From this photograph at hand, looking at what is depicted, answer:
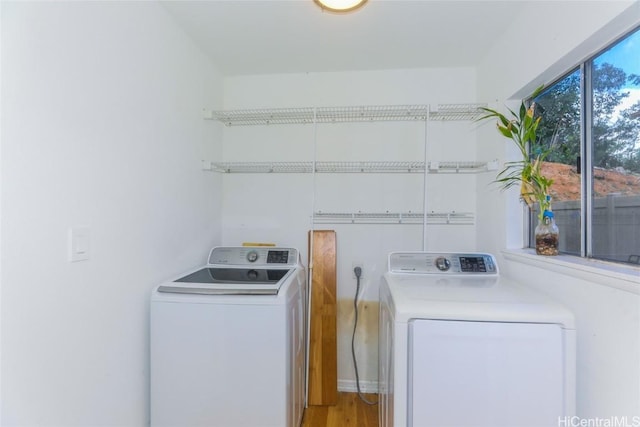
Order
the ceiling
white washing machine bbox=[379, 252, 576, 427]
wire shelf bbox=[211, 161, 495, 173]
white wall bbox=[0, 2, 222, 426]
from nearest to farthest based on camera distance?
white wall bbox=[0, 2, 222, 426] < white washing machine bbox=[379, 252, 576, 427] < the ceiling < wire shelf bbox=[211, 161, 495, 173]

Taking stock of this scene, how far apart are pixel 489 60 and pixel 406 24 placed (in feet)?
Result: 2.28

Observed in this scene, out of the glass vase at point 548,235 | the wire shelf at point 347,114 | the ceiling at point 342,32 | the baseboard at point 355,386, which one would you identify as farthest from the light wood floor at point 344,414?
the ceiling at point 342,32

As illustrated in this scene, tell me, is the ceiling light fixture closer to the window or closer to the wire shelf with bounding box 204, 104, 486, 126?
the wire shelf with bounding box 204, 104, 486, 126

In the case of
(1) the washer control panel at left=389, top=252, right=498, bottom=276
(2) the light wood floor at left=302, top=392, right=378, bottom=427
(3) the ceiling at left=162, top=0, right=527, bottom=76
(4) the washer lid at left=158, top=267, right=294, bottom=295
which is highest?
(3) the ceiling at left=162, top=0, right=527, bottom=76

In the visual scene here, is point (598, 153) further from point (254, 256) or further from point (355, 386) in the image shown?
point (355, 386)

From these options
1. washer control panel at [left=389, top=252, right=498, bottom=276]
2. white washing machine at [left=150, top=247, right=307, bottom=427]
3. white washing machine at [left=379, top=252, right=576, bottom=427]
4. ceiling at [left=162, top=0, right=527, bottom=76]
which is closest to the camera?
white washing machine at [left=379, top=252, right=576, bottom=427]

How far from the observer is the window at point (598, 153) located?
42.4 inches

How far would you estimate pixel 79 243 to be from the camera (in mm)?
1051

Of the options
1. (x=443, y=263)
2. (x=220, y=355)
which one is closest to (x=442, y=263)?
(x=443, y=263)

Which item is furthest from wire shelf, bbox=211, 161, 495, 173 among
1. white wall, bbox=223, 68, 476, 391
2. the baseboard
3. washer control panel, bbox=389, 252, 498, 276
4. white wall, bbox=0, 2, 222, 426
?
the baseboard

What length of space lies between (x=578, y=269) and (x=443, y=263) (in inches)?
27.4

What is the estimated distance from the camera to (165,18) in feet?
5.11

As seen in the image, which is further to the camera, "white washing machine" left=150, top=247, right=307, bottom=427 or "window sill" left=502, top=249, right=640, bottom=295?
"white washing machine" left=150, top=247, right=307, bottom=427

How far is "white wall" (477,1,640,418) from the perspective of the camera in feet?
3.05
